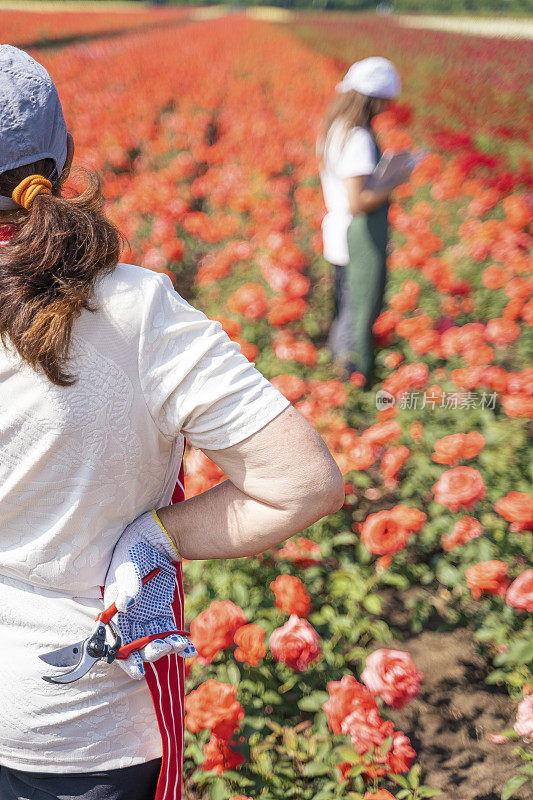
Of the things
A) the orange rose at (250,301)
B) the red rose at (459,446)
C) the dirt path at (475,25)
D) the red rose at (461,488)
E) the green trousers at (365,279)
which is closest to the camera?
the red rose at (461,488)

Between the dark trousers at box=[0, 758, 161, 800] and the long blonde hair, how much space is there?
2.69 metres

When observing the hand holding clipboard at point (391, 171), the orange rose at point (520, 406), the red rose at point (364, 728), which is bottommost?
the red rose at point (364, 728)

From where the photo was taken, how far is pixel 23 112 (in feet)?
2.18

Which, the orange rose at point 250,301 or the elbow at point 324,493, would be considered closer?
the elbow at point 324,493

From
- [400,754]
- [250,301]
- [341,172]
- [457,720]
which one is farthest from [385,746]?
[341,172]

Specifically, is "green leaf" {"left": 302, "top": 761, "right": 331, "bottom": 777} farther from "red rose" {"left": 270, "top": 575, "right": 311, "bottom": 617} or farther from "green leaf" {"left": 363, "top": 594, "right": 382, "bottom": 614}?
"green leaf" {"left": 363, "top": 594, "right": 382, "bottom": 614}

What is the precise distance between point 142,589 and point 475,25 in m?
5.05

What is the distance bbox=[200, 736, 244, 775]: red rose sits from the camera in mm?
1393

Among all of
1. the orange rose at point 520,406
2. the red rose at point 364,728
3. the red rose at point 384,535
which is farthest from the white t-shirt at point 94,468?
the orange rose at point 520,406

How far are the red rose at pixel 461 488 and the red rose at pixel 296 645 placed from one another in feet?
1.82

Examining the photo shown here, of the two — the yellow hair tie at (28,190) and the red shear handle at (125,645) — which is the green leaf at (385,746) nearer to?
the red shear handle at (125,645)

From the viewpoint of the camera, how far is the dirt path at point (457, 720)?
1.69 metres

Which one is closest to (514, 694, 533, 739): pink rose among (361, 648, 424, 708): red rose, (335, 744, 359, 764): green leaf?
(361, 648, 424, 708): red rose

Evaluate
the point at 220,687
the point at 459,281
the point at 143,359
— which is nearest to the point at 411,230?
the point at 459,281
